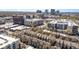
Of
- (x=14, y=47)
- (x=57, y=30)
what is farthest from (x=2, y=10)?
(x=57, y=30)

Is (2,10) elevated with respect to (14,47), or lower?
elevated

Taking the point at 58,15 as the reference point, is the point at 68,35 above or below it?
below
